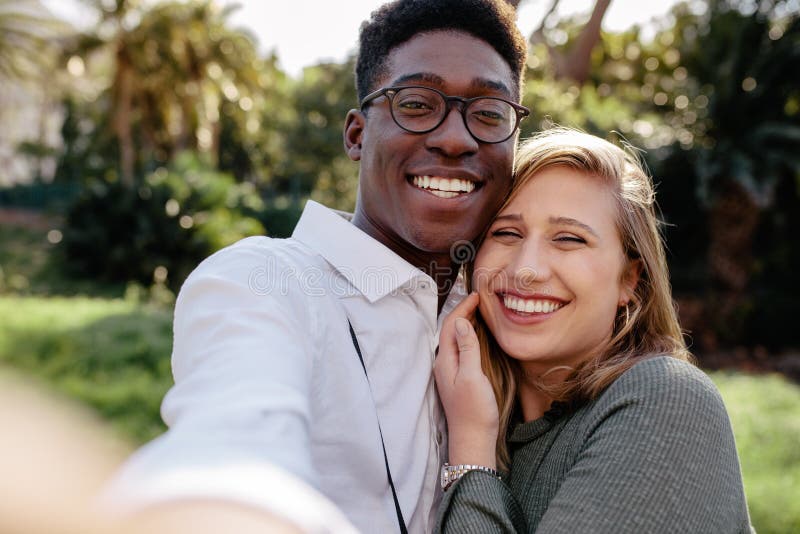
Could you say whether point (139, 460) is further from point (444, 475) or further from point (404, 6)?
point (404, 6)

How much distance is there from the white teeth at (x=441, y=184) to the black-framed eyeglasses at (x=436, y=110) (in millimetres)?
147

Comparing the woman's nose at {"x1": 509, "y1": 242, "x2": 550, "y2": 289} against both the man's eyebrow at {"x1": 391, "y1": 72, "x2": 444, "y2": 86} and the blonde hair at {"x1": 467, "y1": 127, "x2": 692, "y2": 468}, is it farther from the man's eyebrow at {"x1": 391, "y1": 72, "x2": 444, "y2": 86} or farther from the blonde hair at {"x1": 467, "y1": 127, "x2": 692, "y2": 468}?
the man's eyebrow at {"x1": 391, "y1": 72, "x2": 444, "y2": 86}

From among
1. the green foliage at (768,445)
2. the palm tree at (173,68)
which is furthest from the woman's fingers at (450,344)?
the palm tree at (173,68)

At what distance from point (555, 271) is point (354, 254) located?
0.63 meters

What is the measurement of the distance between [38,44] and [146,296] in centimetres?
1247

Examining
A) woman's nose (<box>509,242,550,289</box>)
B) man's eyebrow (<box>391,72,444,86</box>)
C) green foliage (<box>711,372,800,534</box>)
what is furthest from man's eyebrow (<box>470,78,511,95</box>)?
green foliage (<box>711,372,800,534</box>)

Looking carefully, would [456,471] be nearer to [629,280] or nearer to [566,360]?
[566,360]

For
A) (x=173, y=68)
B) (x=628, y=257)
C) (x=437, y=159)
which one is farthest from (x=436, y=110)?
(x=173, y=68)

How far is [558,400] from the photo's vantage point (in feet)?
6.79

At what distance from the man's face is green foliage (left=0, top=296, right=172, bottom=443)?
4.56 m

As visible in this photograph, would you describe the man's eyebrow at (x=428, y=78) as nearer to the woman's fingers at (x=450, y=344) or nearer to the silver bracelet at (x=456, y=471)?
the woman's fingers at (x=450, y=344)

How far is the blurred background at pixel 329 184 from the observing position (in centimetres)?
755

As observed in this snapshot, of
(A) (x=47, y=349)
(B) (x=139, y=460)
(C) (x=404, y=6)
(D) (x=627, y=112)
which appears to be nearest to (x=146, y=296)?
(A) (x=47, y=349)

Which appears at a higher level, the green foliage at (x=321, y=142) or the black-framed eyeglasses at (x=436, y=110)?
the black-framed eyeglasses at (x=436, y=110)
